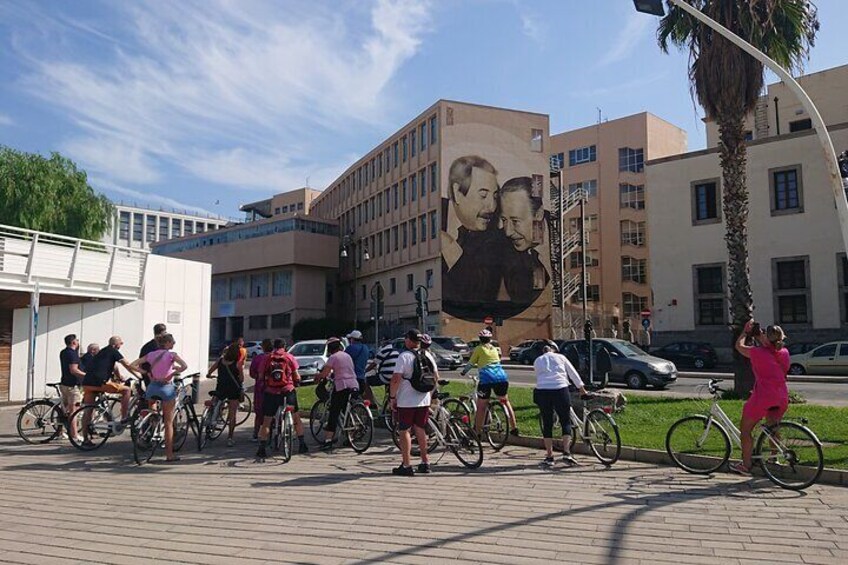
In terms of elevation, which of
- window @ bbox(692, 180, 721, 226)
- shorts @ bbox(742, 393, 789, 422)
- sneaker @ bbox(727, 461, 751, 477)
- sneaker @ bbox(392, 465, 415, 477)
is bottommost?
sneaker @ bbox(392, 465, 415, 477)

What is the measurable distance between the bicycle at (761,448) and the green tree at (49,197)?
136 feet

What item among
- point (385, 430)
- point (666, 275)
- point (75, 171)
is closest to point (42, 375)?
point (385, 430)

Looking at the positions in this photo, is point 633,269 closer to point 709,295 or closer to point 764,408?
point 709,295

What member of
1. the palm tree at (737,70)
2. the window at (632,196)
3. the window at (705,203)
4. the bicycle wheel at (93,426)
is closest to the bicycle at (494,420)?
the bicycle wheel at (93,426)

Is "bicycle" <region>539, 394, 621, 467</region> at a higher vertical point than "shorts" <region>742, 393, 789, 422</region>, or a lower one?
lower

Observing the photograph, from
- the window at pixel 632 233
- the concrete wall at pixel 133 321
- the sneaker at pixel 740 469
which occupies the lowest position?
the sneaker at pixel 740 469

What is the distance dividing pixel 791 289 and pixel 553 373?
34.3 m

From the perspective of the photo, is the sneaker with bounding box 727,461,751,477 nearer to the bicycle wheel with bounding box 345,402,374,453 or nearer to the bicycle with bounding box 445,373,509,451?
the bicycle with bounding box 445,373,509,451

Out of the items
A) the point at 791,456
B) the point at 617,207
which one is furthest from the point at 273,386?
the point at 617,207

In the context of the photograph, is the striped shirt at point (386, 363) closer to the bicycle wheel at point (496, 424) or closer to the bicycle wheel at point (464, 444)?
the bicycle wheel at point (496, 424)

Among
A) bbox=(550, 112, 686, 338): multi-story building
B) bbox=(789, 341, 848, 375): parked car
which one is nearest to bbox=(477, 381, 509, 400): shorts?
bbox=(789, 341, 848, 375): parked car

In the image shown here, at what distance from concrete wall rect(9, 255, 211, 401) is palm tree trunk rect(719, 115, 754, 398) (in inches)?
658

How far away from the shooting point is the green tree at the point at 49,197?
139 ft

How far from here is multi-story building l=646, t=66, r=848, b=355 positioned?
37844 millimetres
